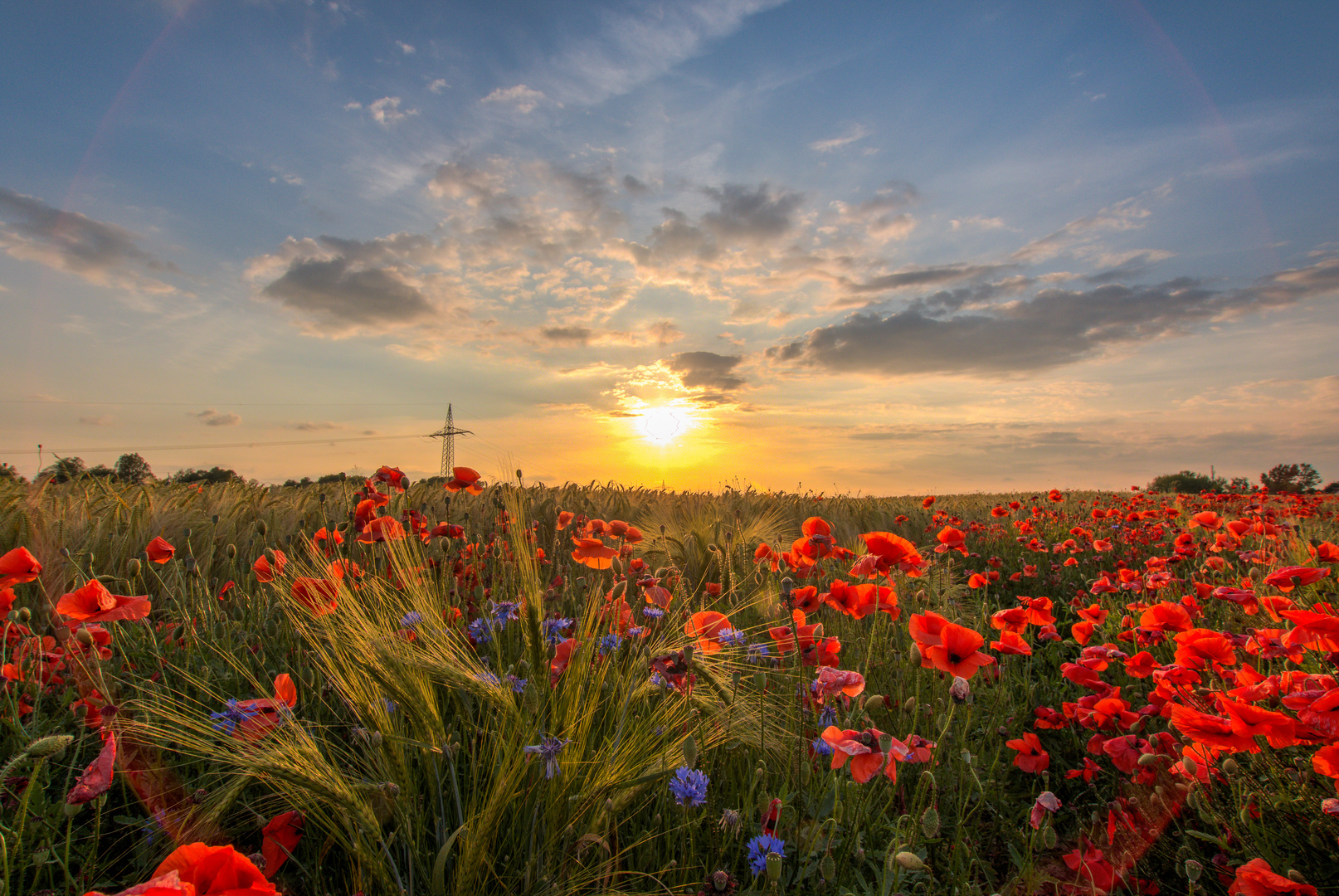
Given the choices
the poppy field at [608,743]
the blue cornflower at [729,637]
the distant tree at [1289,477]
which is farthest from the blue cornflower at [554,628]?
the distant tree at [1289,477]

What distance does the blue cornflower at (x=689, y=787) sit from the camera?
145cm

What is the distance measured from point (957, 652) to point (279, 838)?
1.79 metres

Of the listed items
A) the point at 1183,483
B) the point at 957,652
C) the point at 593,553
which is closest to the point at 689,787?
the point at 957,652

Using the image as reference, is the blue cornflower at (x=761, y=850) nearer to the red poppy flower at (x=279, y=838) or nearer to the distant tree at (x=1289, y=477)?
the red poppy flower at (x=279, y=838)

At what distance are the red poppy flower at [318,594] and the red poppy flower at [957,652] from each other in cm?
161

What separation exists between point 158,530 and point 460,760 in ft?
9.50

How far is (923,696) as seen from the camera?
298 centimetres

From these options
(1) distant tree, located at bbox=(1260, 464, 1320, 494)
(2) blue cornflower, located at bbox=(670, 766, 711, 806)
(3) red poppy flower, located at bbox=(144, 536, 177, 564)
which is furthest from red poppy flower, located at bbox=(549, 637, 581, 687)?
(1) distant tree, located at bbox=(1260, 464, 1320, 494)

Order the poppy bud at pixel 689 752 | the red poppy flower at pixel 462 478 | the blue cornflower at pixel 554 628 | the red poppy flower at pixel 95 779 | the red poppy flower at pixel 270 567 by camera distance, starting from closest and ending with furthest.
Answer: the red poppy flower at pixel 95 779 → the poppy bud at pixel 689 752 → the blue cornflower at pixel 554 628 → the red poppy flower at pixel 270 567 → the red poppy flower at pixel 462 478

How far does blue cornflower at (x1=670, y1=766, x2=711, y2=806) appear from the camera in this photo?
4.76 ft

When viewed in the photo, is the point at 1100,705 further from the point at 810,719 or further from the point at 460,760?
the point at 460,760

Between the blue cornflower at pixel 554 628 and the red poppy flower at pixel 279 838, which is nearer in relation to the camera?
the red poppy flower at pixel 279 838

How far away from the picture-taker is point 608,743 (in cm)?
153

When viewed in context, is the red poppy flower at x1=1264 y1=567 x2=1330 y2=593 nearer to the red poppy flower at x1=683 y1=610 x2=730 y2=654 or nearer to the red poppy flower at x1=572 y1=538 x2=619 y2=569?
the red poppy flower at x1=683 y1=610 x2=730 y2=654
